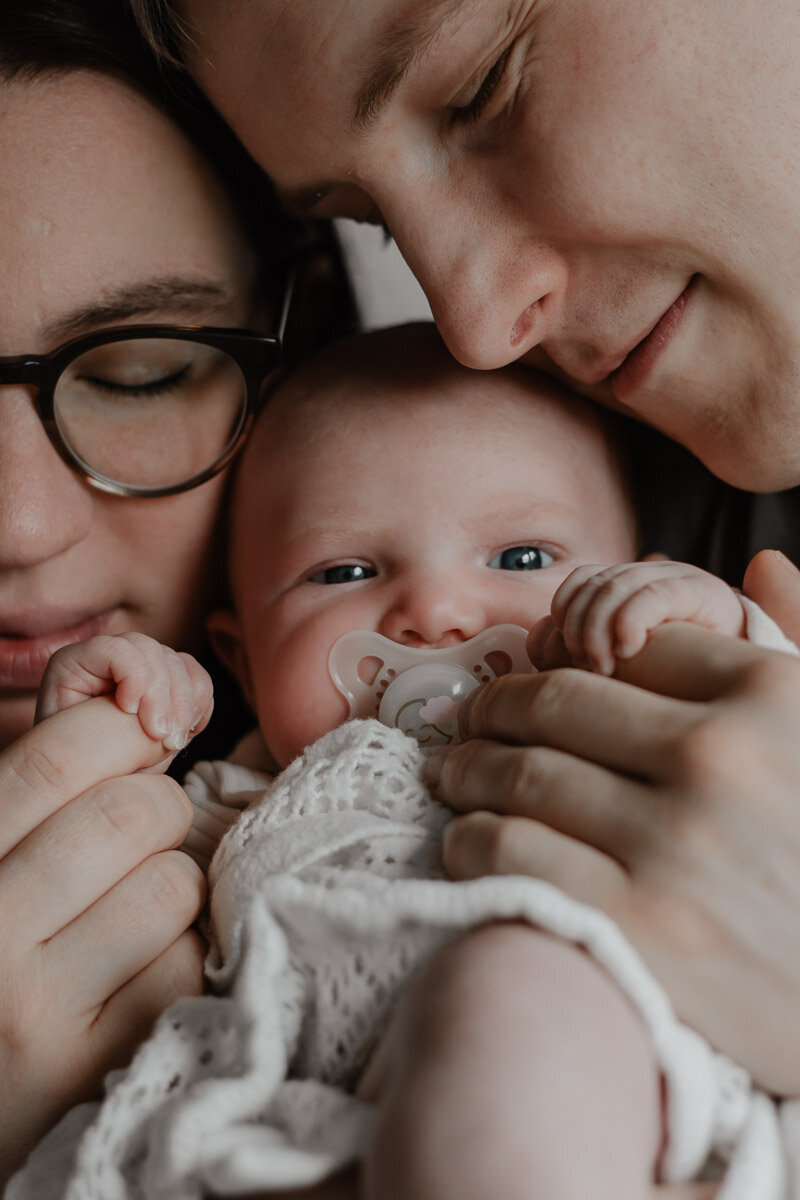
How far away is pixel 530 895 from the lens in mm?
785

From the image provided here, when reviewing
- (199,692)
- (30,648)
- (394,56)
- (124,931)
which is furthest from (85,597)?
(394,56)

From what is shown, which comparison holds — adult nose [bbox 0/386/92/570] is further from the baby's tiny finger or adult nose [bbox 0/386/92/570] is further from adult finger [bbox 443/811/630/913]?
adult finger [bbox 443/811/630/913]

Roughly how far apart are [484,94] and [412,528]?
1.77 feet

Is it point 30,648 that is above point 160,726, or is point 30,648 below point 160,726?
below

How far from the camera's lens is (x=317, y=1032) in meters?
0.90

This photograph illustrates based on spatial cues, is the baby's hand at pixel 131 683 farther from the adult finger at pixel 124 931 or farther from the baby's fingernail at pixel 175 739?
the adult finger at pixel 124 931

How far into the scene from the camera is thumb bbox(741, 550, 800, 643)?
A: 4.06ft

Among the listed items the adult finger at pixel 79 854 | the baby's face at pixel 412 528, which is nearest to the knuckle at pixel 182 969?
the adult finger at pixel 79 854

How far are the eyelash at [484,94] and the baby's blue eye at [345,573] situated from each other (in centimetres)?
59

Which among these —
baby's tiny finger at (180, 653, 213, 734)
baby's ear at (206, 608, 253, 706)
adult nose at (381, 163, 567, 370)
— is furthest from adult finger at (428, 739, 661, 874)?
baby's ear at (206, 608, 253, 706)

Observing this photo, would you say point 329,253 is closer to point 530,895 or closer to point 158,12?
point 158,12

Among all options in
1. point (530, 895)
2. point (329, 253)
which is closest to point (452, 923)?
point (530, 895)

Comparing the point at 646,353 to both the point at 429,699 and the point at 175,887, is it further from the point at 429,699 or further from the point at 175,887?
the point at 175,887

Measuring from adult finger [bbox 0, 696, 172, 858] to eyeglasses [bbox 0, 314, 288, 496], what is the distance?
0.51 m
